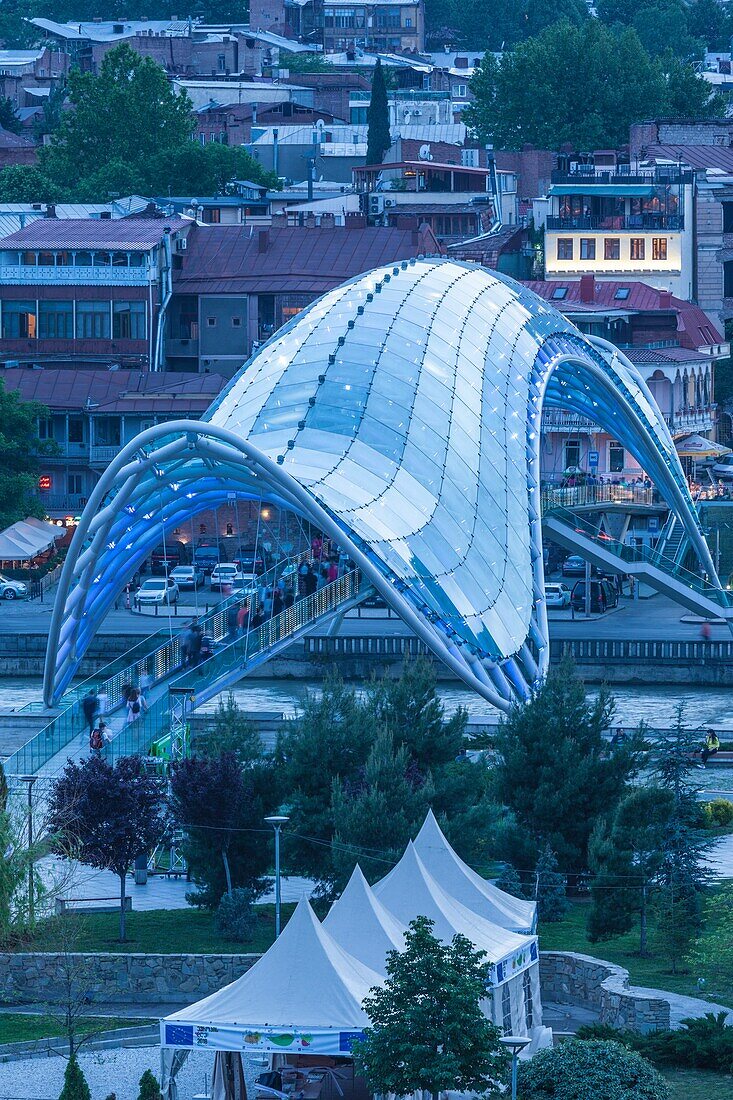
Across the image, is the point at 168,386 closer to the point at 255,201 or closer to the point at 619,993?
the point at 255,201

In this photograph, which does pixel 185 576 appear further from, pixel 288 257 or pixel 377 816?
pixel 377 816

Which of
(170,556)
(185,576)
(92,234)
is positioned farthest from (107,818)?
(92,234)

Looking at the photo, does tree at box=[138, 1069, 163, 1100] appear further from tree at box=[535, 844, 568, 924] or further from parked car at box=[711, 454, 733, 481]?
parked car at box=[711, 454, 733, 481]

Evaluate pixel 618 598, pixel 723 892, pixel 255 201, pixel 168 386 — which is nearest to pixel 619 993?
pixel 723 892

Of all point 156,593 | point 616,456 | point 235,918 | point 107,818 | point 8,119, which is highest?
point 8,119

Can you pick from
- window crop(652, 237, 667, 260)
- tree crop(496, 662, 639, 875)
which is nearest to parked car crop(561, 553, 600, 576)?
window crop(652, 237, 667, 260)

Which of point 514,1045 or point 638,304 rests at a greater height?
point 638,304
